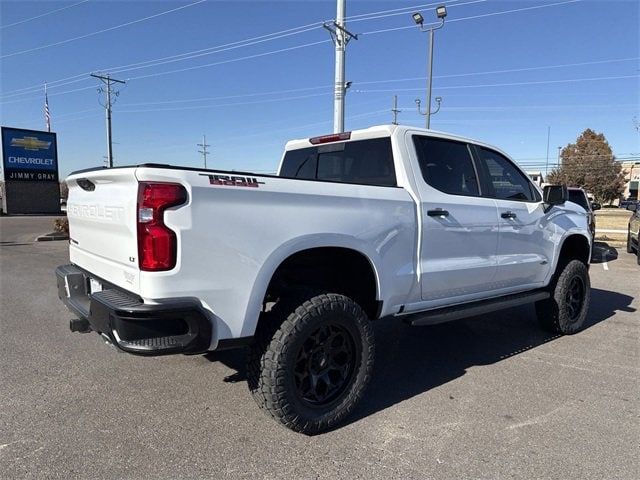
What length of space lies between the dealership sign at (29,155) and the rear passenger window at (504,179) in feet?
100

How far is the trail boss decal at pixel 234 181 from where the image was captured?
267cm

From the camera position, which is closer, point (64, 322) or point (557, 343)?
point (557, 343)

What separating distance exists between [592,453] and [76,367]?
12.9 feet

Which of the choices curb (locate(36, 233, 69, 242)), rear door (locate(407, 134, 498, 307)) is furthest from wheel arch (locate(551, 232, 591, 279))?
curb (locate(36, 233, 69, 242))

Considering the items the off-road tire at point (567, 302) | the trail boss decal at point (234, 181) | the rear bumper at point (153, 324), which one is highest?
the trail boss decal at point (234, 181)

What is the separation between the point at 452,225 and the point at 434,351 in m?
1.52

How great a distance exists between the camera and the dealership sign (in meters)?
28.1

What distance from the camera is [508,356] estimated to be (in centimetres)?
473

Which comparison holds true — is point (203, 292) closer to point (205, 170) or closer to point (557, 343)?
point (205, 170)

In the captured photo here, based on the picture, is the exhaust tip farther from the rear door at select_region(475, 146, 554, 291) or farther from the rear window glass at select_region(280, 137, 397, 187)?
the rear door at select_region(475, 146, 554, 291)

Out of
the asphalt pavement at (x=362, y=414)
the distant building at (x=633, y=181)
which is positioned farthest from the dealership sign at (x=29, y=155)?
the distant building at (x=633, y=181)

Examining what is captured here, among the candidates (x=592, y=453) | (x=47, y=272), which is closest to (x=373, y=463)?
(x=592, y=453)

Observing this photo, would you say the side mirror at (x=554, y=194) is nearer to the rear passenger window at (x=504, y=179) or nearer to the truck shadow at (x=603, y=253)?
the rear passenger window at (x=504, y=179)

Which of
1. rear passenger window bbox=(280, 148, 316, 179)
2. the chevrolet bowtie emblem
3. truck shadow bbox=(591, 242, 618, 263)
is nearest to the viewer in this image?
rear passenger window bbox=(280, 148, 316, 179)
